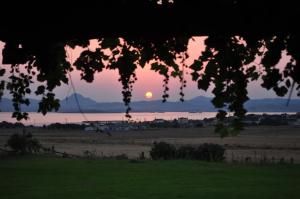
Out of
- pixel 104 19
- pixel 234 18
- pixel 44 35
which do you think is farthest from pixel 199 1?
pixel 44 35

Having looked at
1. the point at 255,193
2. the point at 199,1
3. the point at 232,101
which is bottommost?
the point at 255,193

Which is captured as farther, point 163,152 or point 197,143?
point 197,143

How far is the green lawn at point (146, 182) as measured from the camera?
12.1 meters

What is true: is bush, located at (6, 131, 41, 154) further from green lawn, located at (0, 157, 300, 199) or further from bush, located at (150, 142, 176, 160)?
green lawn, located at (0, 157, 300, 199)

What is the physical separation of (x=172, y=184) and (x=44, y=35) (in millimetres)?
12280

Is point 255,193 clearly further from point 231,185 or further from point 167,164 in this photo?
point 167,164

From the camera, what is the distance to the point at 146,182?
14.3 m

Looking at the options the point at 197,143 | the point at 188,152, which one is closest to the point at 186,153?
the point at 188,152

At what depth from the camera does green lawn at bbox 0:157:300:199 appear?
1213cm

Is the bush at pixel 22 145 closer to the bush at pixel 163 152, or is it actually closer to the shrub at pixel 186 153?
the bush at pixel 163 152

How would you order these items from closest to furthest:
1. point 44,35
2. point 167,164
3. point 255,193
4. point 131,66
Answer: point 44,35, point 131,66, point 255,193, point 167,164

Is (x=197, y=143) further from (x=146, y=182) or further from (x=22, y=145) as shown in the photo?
(x=146, y=182)

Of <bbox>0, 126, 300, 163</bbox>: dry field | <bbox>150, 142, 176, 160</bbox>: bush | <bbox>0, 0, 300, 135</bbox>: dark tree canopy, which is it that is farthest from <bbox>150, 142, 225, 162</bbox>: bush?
<bbox>0, 0, 300, 135</bbox>: dark tree canopy

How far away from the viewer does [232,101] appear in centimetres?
334
